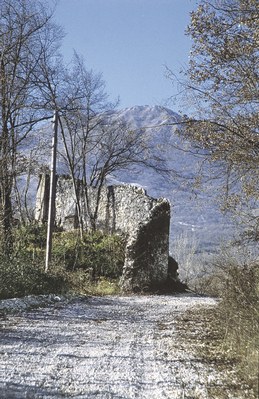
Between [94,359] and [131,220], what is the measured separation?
16055mm

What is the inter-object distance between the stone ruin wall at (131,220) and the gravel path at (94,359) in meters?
5.55

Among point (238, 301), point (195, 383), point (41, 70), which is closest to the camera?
point (195, 383)

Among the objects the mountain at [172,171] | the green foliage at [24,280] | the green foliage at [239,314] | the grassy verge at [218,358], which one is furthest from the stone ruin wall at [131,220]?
the green foliage at [239,314]

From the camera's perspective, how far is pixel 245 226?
35.9ft

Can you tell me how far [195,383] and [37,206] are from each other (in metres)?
22.0

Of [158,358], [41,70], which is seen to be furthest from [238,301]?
[41,70]

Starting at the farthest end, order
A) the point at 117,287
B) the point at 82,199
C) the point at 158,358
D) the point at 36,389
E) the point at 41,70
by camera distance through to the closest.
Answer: the point at 82,199
the point at 41,70
the point at 117,287
the point at 158,358
the point at 36,389

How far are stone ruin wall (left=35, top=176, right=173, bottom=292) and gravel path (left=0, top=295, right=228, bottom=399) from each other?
555 centimetres

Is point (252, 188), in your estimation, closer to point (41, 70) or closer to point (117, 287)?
point (117, 287)

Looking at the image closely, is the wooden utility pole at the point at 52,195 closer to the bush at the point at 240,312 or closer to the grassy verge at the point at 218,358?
the grassy verge at the point at 218,358

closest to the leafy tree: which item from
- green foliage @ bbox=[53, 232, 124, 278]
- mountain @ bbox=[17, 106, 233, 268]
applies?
mountain @ bbox=[17, 106, 233, 268]

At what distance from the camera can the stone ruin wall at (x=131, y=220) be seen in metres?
15.3

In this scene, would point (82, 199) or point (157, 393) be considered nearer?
point (157, 393)

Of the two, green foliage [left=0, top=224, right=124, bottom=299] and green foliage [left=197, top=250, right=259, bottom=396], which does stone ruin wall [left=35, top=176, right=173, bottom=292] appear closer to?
green foliage [left=0, top=224, right=124, bottom=299]
